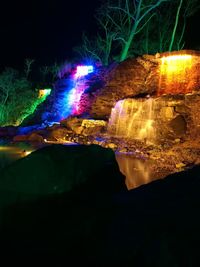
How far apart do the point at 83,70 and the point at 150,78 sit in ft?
19.0

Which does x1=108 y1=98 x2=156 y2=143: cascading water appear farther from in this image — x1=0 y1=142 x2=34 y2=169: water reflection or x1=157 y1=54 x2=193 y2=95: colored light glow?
x1=0 y1=142 x2=34 y2=169: water reflection

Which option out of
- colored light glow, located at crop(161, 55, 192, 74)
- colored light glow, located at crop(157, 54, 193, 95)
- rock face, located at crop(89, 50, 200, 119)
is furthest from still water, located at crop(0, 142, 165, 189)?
colored light glow, located at crop(161, 55, 192, 74)

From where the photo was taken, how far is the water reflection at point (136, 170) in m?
7.20

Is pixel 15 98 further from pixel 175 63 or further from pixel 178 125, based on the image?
pixel 178 125

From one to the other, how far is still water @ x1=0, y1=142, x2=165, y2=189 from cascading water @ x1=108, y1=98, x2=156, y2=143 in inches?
103

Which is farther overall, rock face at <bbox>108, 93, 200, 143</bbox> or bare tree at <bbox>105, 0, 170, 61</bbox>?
bare tree at <bbox>105, 0, 170, 61</bbox>

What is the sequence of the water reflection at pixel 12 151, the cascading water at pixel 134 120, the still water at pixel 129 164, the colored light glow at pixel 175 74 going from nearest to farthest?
the still water at pixel 129 164 → the water reflection at pixel 12 151 → the cascading water at pixel 134 120 → the colored light glow at pixel 175 74

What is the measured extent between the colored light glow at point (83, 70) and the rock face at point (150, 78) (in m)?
2.64

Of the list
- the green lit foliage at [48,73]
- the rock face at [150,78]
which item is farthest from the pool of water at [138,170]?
the green lit foliage at [48,73]

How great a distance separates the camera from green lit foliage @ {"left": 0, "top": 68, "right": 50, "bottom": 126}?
821 inches

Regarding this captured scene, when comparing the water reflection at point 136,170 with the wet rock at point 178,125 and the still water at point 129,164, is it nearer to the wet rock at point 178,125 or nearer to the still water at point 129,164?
the still water at point 129,164

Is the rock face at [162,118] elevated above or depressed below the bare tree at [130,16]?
below

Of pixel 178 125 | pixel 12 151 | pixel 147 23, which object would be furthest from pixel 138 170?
pixel 147 23

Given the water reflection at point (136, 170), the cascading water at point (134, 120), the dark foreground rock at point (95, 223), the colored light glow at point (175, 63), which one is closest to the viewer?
the dark foreground rock at point (95, 223)
